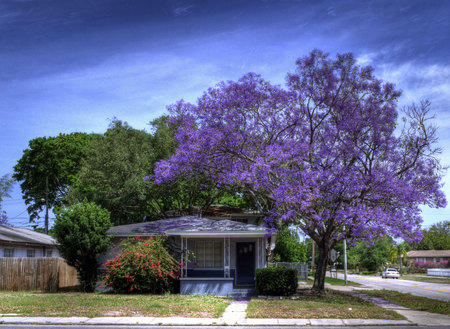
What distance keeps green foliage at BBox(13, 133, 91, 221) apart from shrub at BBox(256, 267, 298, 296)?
30.6 m

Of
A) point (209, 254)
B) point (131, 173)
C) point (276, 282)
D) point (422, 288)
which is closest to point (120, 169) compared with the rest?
point (131, 173)

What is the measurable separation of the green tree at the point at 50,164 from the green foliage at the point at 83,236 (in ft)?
79.9

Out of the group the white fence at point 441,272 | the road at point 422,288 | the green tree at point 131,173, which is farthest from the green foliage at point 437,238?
the green tree at point 131,173

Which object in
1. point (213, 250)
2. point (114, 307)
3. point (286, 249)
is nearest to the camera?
point (114, 307)

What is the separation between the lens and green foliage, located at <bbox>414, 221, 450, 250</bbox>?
86312 millimetres

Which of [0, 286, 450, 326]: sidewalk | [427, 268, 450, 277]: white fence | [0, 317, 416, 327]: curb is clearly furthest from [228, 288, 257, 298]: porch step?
[427, 268, 450, 277]: white fence

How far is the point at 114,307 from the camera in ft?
50.3

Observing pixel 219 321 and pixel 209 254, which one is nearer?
pixel 219 321

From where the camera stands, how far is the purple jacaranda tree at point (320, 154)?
19.1m

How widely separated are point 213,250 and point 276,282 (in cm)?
505

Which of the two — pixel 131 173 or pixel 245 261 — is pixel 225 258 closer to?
pixel 245 261

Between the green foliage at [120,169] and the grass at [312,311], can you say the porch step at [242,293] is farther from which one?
the green foliage at [120,169]

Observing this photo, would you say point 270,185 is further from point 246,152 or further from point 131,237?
point 131,237

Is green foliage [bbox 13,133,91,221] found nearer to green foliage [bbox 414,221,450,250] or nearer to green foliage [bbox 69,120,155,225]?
green foliage [bbox 69,120,155,225]
